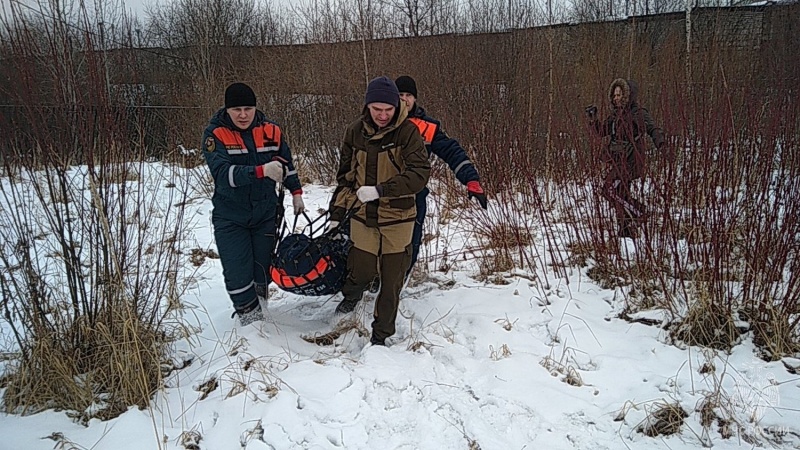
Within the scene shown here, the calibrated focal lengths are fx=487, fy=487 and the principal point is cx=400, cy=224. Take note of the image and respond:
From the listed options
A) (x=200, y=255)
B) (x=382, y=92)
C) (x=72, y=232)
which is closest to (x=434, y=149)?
(x=382, y=92)

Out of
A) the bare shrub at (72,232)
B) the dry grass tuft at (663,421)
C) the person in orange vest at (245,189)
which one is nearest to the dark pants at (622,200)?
the dry grass tuft at (663,421)

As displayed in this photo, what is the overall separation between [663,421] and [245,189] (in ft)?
8.57

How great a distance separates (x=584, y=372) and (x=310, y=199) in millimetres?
5672

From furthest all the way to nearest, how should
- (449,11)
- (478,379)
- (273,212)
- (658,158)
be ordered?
1. (449,11)
2. (658,158)
3. (273,212)
4. (478,379)

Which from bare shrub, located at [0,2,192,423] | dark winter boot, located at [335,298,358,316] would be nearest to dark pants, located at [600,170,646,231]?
dark winter boot, located at [335,298,358,316]

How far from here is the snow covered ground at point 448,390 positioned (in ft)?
7.49

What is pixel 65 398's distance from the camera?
2.49 metres

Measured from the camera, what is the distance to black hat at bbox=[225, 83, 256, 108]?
2902mm

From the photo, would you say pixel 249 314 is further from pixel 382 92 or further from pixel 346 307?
pixel 382 92

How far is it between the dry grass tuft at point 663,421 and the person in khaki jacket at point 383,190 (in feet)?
4.79

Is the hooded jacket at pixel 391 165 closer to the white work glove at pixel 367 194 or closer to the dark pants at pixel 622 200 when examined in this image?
the white work glove at pixel 367 194

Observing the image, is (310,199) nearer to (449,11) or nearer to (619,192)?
(449,11)

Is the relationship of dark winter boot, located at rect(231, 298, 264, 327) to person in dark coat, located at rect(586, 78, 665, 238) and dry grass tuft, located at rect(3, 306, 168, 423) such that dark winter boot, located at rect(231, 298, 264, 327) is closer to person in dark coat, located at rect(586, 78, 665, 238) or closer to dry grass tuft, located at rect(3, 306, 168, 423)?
dry grass tuft, located at rect(3, 306, 168, 423)

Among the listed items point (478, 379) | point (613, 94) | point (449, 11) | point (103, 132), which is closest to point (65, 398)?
point (103, 132)
